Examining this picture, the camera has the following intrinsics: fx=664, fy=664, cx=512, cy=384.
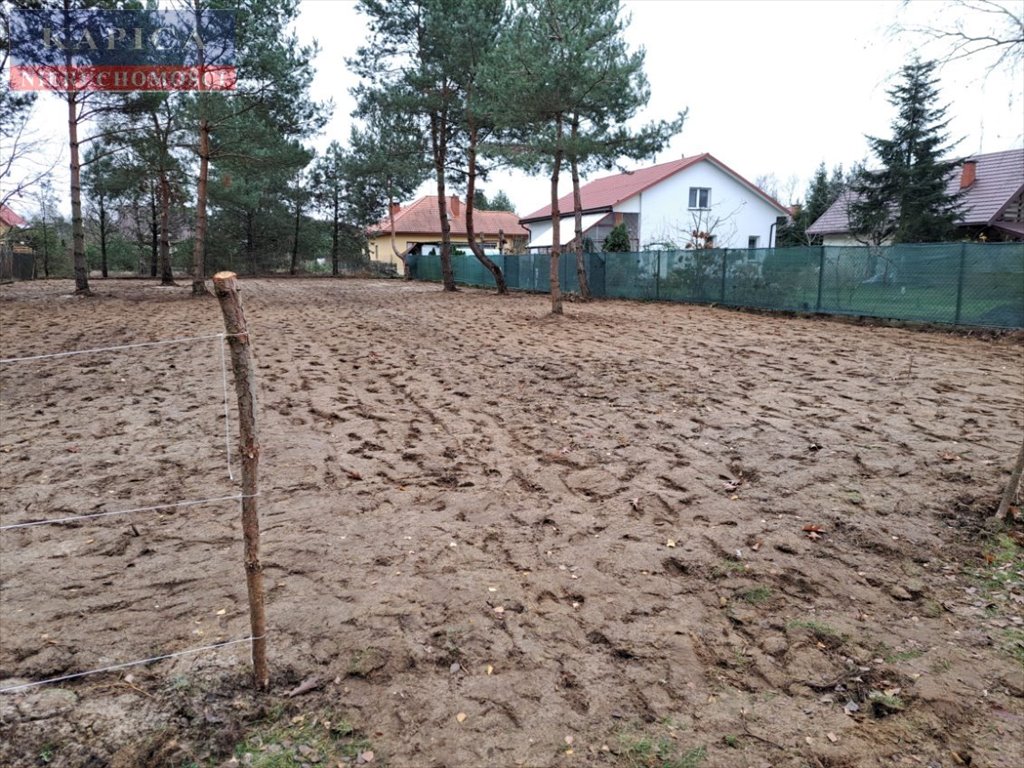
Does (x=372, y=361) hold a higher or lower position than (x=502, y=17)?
lower

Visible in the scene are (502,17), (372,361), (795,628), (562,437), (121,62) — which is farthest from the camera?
(502,17)

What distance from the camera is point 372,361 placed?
8.52 meters

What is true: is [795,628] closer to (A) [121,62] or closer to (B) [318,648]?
(B) [318,648]

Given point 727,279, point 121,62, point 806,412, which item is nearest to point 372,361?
point 806,412

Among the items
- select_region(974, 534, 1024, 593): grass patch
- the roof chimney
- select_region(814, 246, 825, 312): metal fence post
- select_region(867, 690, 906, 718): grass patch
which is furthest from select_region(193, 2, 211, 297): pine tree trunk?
the roof chimney

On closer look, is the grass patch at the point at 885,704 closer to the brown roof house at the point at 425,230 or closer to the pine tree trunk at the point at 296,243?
the pine tree trunk at the point at 296,243

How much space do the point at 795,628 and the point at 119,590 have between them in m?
3.11

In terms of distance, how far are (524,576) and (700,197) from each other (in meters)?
32.4

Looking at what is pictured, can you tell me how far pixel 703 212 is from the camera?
32281 mm

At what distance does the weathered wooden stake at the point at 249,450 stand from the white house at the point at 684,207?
2928 cm

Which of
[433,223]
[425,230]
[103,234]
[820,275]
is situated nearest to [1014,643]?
[820,275]

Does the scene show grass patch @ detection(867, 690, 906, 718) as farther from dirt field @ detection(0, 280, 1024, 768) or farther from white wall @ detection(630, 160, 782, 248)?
white wall @ detection(630, 160, 782, 248)

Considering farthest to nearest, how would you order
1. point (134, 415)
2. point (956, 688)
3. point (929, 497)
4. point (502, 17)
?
point (502, 17) < point (134, 415) < point (929, 497) < point (956, 688)

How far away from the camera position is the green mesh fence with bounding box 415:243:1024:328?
11172 millimetres
